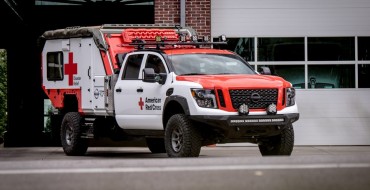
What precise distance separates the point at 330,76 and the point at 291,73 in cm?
99

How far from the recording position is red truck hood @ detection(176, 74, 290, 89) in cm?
1488

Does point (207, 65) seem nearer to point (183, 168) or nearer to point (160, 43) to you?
point (160, 43)

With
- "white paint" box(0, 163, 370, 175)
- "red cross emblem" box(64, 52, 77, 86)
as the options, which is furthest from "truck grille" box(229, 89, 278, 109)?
"white paint" box(0, 163, 370, 175)

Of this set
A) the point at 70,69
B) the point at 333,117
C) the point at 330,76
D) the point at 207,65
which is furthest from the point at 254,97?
the point at 330,76

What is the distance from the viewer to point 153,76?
1589 centimetres

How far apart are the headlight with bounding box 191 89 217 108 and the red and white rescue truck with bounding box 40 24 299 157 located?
16mm

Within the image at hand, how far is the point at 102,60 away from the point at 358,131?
7682 millimetres

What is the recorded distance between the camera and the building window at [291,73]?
23.0 metres

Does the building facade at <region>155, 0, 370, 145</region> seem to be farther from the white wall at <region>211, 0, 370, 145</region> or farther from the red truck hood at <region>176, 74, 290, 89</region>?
the red truck hood at <region>176, 74, 290, 89</region>

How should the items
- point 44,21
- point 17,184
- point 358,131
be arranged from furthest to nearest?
point 44,21, point 358,131, point 17,184

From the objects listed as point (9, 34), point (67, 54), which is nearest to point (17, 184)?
point (67, 54)

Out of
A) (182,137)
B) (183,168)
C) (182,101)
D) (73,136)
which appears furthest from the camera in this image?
(73,136)

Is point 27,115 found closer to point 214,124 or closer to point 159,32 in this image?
point 159,32

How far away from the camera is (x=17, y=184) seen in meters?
6.71
